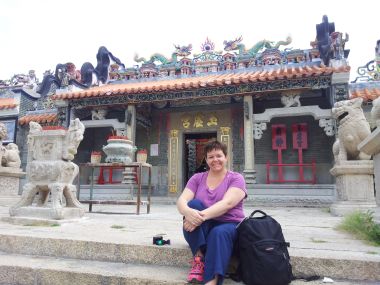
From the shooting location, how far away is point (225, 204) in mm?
2363

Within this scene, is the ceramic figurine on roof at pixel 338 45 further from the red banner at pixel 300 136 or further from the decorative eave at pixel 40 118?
the decorative eave at pixel 40 118

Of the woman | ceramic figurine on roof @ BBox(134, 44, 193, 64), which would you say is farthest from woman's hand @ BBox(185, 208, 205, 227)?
ceramic figurine on roof @ BBox(134, 44, 193, 64)

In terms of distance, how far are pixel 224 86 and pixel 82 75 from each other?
18.6 feet

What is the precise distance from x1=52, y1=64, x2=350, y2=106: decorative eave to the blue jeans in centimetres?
667

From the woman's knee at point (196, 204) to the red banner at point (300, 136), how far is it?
25.9ft

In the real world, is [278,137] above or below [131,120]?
below

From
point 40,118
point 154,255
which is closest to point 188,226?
point 154,255

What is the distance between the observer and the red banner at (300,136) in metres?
9.69

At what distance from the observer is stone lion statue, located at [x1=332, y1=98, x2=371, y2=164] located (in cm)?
553

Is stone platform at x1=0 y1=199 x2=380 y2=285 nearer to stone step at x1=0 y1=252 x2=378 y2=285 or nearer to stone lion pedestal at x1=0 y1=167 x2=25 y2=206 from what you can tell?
stone step at x1=0 y1=252 x2=378 y2=285

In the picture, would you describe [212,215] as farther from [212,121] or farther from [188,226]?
[212,121]

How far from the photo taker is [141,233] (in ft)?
11.1

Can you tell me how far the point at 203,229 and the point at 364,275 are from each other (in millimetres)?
1143

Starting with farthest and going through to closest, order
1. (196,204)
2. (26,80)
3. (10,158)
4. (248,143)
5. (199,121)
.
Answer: (26,80), (199,121), (248,143), (10,158), (196,204)
